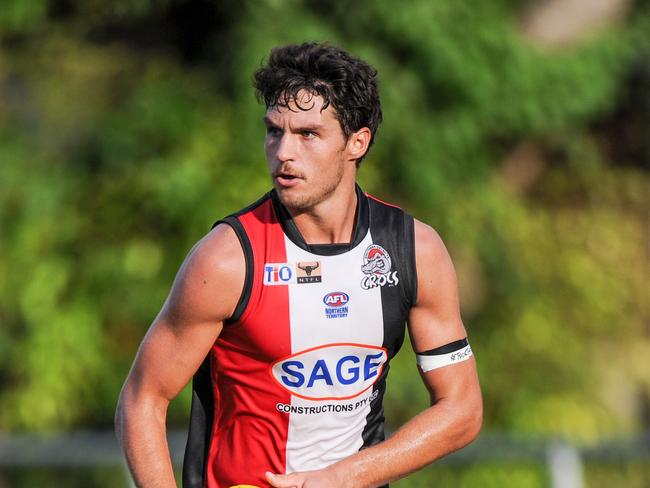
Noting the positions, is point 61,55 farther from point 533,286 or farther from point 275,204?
point 275,204

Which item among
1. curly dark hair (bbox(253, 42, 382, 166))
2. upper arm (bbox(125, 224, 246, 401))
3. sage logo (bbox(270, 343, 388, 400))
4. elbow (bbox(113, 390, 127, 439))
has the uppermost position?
curly dark hair (bbox(253, 42, 382, 166))

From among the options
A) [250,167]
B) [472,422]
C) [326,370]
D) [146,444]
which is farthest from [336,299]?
[250,167]

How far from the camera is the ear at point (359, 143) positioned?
4.24 metres

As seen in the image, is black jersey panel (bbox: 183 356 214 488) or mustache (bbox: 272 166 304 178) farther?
black jersey panel (bbox: 183 356 214 488)

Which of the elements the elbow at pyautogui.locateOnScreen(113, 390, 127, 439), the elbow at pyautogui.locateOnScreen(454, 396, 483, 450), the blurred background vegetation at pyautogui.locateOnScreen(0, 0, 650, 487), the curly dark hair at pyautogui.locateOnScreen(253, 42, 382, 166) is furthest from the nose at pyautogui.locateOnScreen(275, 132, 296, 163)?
the blurred background vegetation at pyautogui.locateOnScreen(0, 0, 650, 487)

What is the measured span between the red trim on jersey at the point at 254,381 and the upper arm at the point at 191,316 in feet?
0.26

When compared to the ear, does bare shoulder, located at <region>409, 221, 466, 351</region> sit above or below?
below

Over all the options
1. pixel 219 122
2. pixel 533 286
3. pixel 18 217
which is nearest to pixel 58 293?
pixel 18 217

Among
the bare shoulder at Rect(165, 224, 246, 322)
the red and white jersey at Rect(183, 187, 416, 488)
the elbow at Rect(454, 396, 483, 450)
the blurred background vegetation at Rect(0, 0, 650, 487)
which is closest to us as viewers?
the bare shoulder at Rect(165, 224, 246, 322)

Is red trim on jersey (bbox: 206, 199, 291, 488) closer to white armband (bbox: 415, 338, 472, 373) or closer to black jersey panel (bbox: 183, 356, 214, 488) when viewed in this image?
black jersey panel (bbox: 183, 356, 214, 488)

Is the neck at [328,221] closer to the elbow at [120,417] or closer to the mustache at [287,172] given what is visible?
the mustache at [287,172]

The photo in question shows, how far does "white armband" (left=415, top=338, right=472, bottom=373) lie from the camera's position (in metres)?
4.32

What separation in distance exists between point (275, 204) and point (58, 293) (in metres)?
6.94

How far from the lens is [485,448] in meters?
9.70
